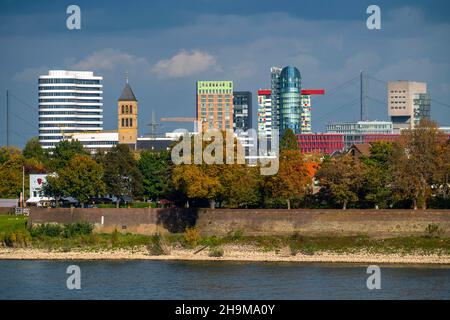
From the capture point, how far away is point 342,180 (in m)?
72.0

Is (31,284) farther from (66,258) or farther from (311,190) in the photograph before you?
(311,190)

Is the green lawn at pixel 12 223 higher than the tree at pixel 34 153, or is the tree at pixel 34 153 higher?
the tree at pixel 34 153

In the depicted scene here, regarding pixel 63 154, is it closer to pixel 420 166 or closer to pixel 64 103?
pixel 420 166

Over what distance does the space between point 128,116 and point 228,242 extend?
253ft

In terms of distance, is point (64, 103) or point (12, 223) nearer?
point (12, 223)

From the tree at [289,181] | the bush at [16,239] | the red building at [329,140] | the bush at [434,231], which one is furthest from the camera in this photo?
the red building at [329,140]

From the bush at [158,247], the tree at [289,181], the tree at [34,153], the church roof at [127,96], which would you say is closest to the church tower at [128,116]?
the church roof at [127,96]

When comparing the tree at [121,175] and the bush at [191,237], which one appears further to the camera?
the tree at [121,175]

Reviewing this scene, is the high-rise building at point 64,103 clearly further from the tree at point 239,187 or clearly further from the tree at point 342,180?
the tree at point 342,180

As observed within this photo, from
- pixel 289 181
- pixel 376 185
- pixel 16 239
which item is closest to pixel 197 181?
pixel 289 181

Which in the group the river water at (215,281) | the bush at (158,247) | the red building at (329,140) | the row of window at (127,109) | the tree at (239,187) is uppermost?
the row of window at (127,109)

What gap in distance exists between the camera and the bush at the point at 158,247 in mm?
66762

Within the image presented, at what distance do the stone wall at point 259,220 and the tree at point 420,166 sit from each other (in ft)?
8.30

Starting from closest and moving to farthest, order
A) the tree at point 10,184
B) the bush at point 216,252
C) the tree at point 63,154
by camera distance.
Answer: the bush at point 216,252 → the tree at point 10,184 → the tree at point 63,154
